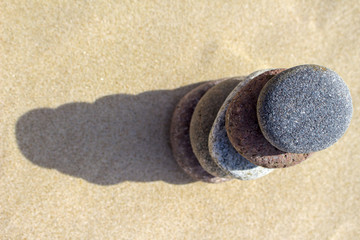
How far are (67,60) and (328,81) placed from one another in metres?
1.72

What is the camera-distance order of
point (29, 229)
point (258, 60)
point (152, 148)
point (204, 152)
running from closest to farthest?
1. point (204, 152)
2. point (29, 229)
3. point (152, 148)
4. point (258, 60)

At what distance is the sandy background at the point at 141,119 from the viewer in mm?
2059

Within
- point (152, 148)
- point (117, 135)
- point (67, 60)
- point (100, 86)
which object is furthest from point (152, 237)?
point (67, 60)

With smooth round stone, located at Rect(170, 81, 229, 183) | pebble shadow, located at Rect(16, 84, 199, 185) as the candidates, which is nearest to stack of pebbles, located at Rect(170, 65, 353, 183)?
smooth round stone, located at Rect(170, 81, 229, 183)

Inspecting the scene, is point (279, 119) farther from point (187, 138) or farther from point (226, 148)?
point (187, 138)

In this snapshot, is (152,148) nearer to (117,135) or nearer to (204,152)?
(117,135)

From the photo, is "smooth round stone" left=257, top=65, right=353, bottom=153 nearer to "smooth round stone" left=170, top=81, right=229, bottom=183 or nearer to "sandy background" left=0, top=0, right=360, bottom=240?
"smooth round stone" left=170, top=81, right=229, bottom=183

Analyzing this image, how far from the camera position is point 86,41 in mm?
2123

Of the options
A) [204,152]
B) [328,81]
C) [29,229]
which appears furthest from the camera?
[29,229]

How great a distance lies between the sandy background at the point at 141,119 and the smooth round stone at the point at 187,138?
18cm

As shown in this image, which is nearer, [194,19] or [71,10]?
[71,10]

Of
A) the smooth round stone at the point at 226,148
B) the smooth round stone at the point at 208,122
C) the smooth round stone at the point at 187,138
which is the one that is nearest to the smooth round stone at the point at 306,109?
the smooth round stone at the point at 226,148

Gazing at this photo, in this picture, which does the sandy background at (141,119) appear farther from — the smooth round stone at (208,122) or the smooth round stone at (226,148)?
the smooth round stone at (226,148)

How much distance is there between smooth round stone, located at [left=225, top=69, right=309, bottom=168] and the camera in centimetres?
126
